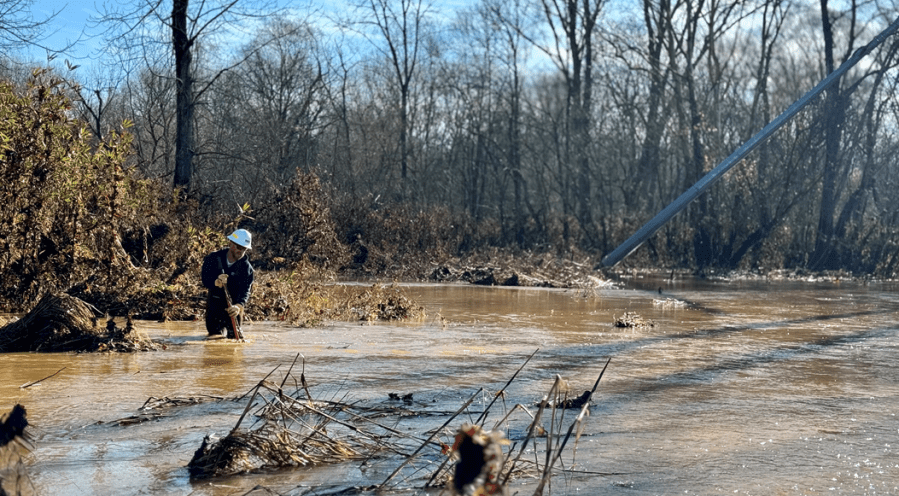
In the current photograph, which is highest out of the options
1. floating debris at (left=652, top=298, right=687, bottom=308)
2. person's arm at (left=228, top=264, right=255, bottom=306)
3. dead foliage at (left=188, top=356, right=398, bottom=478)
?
person's arm at (left=228, top=264, right=255, bottom=306)

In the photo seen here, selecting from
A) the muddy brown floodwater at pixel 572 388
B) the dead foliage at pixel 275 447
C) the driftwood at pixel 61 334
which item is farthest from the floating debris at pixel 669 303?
the dead foliage at pixel 275 447

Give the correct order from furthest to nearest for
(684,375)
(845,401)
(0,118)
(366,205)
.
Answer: (366,205) < (0,118) < (684,375) < (845,401)

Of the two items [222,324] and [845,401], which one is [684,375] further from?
[222,324]

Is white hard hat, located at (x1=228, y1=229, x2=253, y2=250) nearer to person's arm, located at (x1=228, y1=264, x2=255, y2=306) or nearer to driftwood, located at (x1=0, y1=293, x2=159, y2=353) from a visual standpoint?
person's arm, located at (x1=228, y1=264, x2=255, y2=306)

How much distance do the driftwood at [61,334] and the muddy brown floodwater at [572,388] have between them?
1.03 feet

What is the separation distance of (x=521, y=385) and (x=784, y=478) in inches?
129

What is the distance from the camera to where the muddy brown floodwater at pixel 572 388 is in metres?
5.54

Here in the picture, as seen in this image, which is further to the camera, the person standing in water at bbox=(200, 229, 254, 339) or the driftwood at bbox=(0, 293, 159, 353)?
the person standing in water at bbox=(200, 229, 254, 339)

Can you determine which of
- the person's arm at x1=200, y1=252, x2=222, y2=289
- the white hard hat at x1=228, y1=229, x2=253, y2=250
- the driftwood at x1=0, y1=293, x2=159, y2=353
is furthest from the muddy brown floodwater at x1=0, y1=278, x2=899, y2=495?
the white hard hat at x1=228, y1=229, x2=253, y2=250

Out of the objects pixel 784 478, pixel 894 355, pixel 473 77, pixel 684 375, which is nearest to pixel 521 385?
pixel 684 375

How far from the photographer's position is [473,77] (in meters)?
47.0

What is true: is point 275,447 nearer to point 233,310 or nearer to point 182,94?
point 233,310

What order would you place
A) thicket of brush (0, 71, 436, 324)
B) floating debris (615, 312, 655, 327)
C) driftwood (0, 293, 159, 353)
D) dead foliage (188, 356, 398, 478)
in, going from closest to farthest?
1. dead foliage (188, 356, 398, 478)
2. driftwood (0, 293, 159, 353)
3. thicket of brush (0, 71, 436, 324)
4. floating debris (615, 312, 655, 327)

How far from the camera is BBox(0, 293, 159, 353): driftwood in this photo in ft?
33.0
